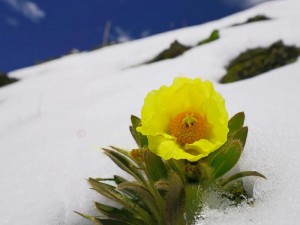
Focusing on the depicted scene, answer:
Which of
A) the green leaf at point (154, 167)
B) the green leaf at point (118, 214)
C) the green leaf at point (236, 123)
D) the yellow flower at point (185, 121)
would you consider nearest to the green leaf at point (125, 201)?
the green leaf at point (118, 214)

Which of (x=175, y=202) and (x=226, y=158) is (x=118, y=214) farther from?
(x=226, y=158)

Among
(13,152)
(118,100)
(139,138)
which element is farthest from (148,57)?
(139,138)

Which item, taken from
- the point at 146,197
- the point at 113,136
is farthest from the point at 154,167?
the point at 113,136

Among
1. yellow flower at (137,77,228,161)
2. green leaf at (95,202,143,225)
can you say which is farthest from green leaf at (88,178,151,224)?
yellow flower at (137,77,228,161)

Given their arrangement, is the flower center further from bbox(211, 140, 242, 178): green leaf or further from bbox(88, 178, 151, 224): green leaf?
Answer: bbox(88, 178, 151, 224): green leaf

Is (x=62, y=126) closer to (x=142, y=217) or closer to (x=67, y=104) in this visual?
(x=67, y=104)
